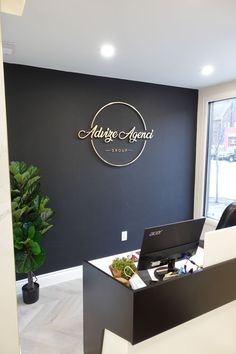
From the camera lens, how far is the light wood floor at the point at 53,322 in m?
2.33

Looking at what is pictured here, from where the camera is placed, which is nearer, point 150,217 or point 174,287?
point 174,287

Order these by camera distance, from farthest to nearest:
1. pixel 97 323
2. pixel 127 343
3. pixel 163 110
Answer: pixel 163 110 < pixel 97 323 < pixel 127 343

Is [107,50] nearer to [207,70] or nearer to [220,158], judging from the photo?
[207,70]

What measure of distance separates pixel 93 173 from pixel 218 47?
1.97m

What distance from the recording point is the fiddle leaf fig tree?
8.48ft

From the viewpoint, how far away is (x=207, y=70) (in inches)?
126

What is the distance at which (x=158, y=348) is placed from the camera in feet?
5.49

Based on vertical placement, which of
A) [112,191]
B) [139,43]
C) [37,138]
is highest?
[139,43]

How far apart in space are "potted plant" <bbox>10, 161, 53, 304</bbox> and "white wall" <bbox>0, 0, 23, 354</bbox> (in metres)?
1.09

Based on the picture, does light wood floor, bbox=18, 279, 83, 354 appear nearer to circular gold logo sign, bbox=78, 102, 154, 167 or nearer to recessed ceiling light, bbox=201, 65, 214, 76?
circular gold logo sign, bbox=78, 102, 154, 167

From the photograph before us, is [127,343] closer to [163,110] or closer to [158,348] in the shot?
[158,348]

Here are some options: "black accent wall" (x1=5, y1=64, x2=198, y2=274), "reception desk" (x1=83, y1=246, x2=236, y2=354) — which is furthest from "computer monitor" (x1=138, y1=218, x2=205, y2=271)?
"black accent wall" (x1=5, y1=64, x2=198, y2=274)

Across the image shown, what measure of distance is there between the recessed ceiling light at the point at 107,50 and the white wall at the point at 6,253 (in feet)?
3.58

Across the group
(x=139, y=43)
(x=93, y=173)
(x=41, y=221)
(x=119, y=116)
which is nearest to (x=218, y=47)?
(x=139, y=43)
